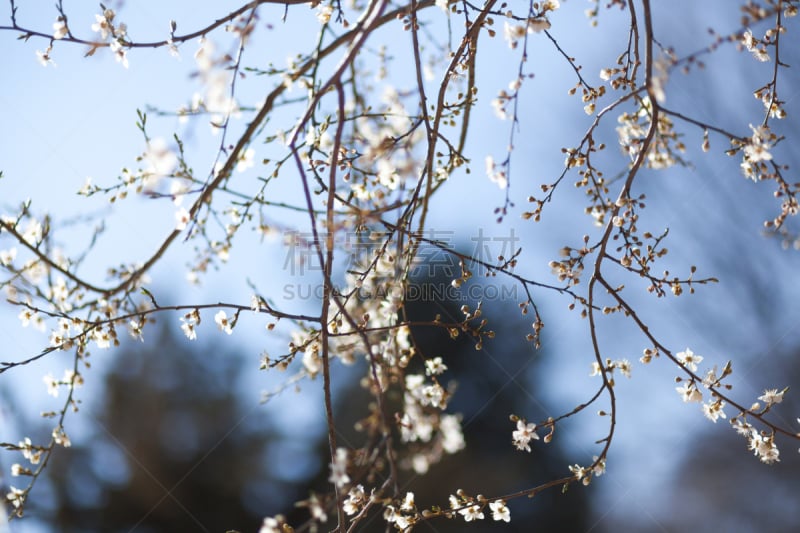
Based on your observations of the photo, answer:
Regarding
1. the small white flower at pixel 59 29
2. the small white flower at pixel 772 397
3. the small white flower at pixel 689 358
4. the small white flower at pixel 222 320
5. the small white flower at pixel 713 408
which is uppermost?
the small white flower at pixel 59 29

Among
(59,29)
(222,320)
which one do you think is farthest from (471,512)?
(59,29)

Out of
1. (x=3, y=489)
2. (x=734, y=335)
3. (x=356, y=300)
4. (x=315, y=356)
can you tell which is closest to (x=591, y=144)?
(x=356, y=300)

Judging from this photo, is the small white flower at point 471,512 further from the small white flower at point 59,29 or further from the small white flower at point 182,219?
the small white flower at point 59,29

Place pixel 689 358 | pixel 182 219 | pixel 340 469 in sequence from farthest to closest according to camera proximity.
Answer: pixel 689 358 < pixel 182 219 < pixel 340 469

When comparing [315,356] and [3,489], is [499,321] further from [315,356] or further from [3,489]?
[3,489]

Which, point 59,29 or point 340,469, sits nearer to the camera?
point 340,469

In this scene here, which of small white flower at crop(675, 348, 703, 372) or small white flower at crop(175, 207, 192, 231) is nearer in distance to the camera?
small white flower at crop(175, 207, 192, 231)

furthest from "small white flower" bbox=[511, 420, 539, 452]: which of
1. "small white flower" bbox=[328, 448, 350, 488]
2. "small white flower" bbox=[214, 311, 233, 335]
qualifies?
"small white flower" bbox=[214, 311, 233, 335]

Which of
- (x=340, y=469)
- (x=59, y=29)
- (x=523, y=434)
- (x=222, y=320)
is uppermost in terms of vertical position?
(x=59, y=29)

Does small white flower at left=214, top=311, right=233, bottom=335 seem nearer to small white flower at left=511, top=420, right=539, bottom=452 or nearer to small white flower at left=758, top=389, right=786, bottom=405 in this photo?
small white flower at left=511, top=420, right=539, bottom=452

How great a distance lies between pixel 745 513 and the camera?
3.91 meters

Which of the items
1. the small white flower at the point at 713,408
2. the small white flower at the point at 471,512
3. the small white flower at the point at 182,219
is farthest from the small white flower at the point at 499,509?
the small white flower at the point at 182,219

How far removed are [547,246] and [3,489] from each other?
12.1 feet

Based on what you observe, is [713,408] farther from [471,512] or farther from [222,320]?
[222,320]
